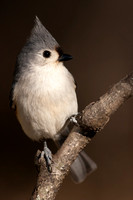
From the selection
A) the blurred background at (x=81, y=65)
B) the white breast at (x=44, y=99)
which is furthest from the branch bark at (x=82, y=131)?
the blurred background at (x=81, y=65)

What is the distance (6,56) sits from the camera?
8.27ft

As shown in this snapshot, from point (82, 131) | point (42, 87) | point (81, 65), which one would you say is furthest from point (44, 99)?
point (81, 65)

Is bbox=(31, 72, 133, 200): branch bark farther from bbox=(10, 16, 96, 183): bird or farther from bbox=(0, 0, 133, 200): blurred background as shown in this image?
bbox=(0, 0, 133, 200): blurred background

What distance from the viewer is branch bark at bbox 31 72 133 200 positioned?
1349mm

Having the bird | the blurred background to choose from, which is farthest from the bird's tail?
the blurred background

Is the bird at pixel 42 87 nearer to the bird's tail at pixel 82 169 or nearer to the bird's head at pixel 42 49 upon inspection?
the bird's head at pixel 42 49

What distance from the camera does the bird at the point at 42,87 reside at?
167 centimetres

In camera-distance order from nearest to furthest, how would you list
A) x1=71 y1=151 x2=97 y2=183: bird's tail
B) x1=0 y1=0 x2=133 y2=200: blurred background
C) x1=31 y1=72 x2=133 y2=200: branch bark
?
x1=31 y1=72 x2=133 y2=200: branch bark
x1=71 y1=151 x2=97 y2=183: bird's tail
x1=0 y1=0 x2=133 y2=200: blurred background

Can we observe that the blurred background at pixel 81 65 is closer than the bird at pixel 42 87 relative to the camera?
No

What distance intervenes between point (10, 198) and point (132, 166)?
0.80m

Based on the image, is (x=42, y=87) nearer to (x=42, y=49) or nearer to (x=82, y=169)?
(x=42, y=49)

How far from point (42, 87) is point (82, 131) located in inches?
13.8

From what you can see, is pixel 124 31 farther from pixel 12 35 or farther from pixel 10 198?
pixel 10 198

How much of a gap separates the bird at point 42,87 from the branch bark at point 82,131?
12.2 inches
